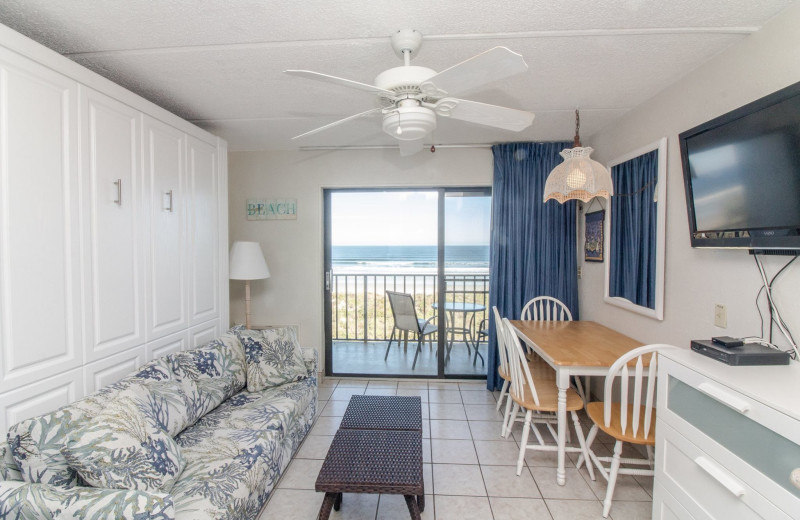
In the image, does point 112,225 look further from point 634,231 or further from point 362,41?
point 634,231

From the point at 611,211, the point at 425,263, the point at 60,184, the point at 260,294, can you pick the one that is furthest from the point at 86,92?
the point at 611,211

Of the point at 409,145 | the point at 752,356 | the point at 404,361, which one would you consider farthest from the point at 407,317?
the point at 752,356

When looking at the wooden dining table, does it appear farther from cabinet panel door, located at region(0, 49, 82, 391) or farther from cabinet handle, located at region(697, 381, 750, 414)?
cabinet panel door, located at region(0, 49, 82, 391)

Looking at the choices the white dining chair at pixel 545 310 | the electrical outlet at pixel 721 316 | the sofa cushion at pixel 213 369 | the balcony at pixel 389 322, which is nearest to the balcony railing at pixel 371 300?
the balcony at pixel 389 322

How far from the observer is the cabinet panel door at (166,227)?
219cm

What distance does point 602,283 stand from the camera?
9.76 feet

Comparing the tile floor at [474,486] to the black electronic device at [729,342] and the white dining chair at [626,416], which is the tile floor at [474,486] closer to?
the white dining chair at [626,416]

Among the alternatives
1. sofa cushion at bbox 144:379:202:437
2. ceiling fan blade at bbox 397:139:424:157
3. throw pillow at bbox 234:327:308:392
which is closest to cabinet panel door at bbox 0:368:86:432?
sofa cushion at bbox 144:379:202:437

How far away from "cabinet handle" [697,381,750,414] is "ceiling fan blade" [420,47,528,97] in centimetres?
138

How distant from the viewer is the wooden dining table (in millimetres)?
2045

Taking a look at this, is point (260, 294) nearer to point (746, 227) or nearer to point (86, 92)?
point (86, 92)

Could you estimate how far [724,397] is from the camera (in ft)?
4.11

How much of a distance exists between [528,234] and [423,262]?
1.11m

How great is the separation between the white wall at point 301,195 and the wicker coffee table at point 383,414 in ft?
5.10
